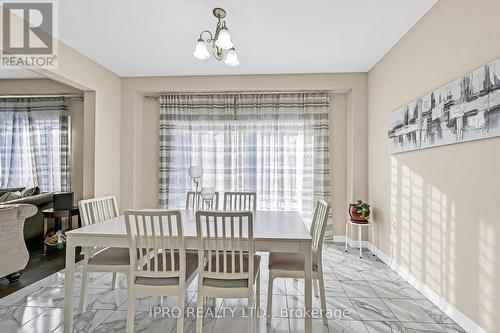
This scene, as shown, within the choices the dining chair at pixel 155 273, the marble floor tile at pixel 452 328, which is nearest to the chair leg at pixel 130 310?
the dining chair at pixel 155 273

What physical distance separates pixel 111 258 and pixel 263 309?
135 centimetres

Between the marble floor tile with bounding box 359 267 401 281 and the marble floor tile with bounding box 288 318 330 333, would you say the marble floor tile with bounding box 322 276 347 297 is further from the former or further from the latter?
the marble floor tile with bounding box 288 318 330 333

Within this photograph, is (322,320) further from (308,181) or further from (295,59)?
(295,59)

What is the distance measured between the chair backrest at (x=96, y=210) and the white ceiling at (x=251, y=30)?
180 cm

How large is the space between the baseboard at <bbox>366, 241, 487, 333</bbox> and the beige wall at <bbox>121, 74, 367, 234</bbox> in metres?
1.24

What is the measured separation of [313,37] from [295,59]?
0.65m

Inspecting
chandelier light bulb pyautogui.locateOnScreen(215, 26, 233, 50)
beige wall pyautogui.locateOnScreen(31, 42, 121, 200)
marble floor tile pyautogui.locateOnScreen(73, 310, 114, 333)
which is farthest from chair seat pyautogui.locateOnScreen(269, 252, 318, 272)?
beige wall pyautogui.locateOnScreen(31, 42, 121, 200)

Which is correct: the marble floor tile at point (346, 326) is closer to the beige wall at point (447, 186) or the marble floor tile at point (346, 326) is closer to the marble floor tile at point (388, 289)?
the marble floor tile at point (388, 289)

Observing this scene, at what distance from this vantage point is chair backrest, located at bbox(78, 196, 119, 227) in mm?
2473

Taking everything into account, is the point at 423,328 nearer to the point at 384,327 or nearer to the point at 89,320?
the point at 384,327

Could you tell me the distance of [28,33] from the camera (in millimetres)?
2982

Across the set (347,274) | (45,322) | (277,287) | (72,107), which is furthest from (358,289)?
(72,107)

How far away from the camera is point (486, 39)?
1.97 meters

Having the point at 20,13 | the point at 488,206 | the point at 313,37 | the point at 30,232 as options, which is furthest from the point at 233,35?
the point at 30,232
